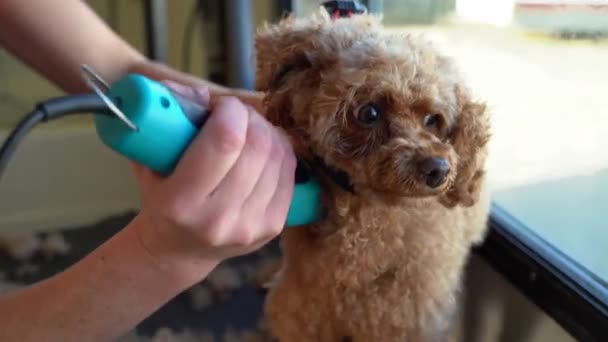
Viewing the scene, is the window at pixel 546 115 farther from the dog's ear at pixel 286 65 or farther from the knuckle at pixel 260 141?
the knuckle at pixel 260 141

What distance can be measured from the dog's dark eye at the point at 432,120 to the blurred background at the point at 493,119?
103mm

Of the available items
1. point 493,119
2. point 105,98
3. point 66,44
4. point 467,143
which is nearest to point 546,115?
point 493,119

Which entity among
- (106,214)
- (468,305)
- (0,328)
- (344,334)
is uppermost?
(0,328)

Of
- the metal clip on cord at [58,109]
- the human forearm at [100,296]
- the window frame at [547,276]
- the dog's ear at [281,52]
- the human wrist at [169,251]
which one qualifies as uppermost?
Result: the metal clip on cord at [58,109]

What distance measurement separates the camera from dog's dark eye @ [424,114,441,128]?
1.90 feet

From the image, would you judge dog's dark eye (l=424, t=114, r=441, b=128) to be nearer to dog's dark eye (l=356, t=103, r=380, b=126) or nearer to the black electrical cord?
dog's dark eye (l=356, t=103, r=380, b=126)

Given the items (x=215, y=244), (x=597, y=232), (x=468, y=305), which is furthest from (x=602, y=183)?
(x=215, y=244)

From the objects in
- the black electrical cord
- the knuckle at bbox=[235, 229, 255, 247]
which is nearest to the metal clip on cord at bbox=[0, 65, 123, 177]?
the black electrical cord

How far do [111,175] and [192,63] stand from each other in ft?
1.01

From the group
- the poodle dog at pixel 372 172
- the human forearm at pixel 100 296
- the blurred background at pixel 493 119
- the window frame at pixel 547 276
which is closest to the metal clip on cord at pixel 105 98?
the human forearm at pixel 100 296

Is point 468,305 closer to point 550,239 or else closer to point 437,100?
point 550,239

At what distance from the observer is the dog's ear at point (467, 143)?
0.60m

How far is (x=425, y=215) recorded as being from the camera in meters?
0.65

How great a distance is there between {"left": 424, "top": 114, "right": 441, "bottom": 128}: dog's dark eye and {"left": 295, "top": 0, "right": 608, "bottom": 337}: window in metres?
0.15
